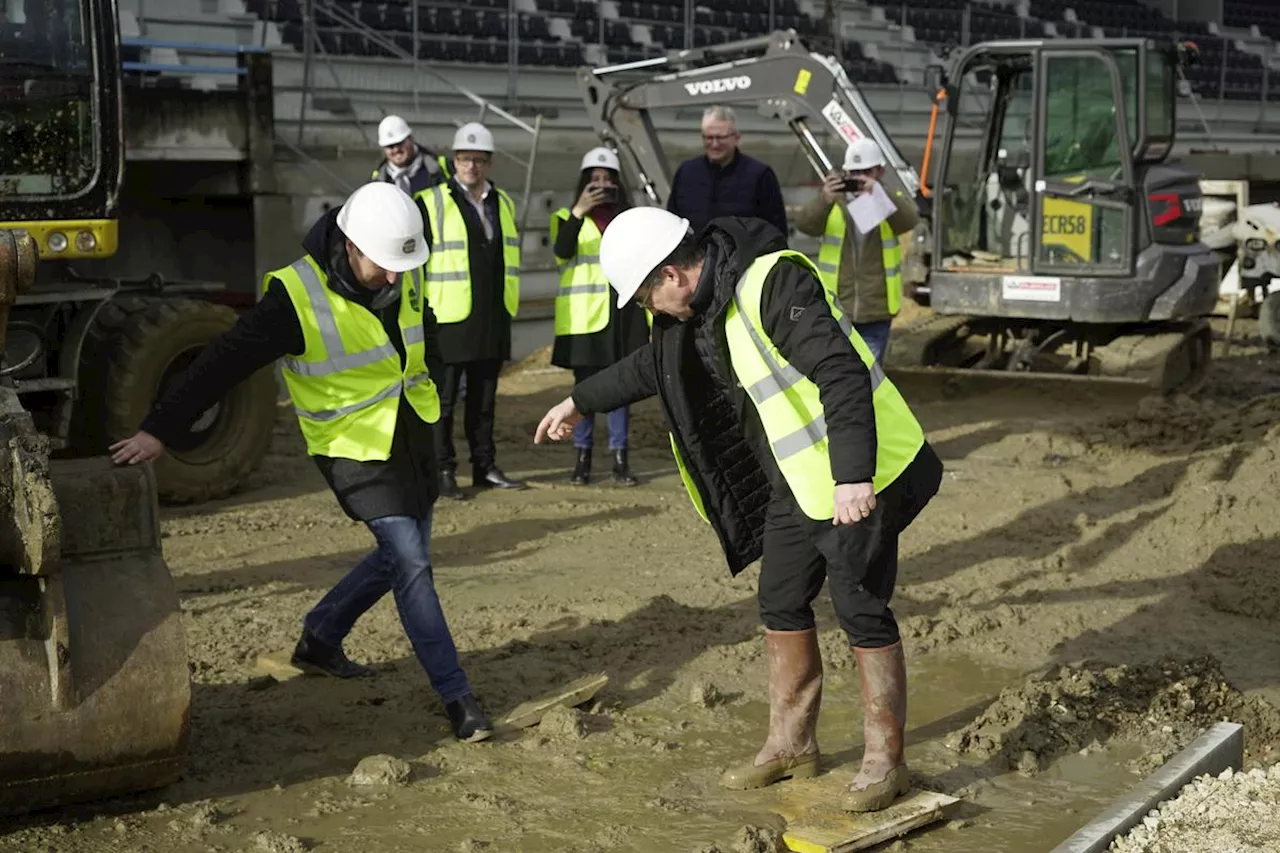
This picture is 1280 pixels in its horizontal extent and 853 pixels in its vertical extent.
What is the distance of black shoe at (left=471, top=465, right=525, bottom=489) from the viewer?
9766 millimetres

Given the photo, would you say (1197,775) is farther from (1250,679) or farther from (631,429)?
(631,429)

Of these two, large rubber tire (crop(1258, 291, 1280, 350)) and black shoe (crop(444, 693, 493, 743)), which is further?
large rubber tire (crop(1258, 291, 1280, 350))

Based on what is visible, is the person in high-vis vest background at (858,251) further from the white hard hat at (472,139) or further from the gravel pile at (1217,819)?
the gravel pile at (1217,819)

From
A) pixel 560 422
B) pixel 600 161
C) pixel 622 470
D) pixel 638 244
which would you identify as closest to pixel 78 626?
pixel 560 422

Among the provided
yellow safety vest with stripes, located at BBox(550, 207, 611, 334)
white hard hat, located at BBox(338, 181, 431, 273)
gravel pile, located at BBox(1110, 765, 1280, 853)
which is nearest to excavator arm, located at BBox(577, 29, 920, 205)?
yellow safety vest with stripes, located at BBox(550, 207, 611, 334)

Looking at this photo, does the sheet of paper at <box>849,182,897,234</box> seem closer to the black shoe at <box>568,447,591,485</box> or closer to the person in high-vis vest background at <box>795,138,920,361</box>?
the person in high-vis vest background at <box>795,138,920,361</box>

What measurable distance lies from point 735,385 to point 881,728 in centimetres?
112

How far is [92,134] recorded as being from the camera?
8281 millimetres

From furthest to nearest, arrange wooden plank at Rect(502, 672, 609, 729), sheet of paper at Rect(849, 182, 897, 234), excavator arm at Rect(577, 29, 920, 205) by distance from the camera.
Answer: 1. excavator arm at Rect(577, 29, 920, 205)
2. sheet of paper at Rect(849, 182, 897, 234)
3. wooden plank at Rect(502, 672, 609, 729)

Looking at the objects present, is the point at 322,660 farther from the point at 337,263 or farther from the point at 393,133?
the point at 393,133

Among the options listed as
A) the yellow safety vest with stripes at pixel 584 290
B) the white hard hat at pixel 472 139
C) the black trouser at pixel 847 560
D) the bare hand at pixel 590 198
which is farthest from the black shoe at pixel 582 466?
the black trouser at pixel 847 560

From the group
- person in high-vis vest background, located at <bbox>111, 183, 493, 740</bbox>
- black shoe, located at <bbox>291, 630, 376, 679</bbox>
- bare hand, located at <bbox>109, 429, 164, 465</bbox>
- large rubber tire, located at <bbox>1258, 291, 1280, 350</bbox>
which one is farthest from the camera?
large rubber tire, located at <bbox>1258, 291, 1280, 350</bbox>

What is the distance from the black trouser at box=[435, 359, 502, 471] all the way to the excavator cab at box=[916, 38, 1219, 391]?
198 inches

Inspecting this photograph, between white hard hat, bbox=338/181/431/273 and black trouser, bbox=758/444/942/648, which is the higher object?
white hard hat, bbox=338/181/431/273
